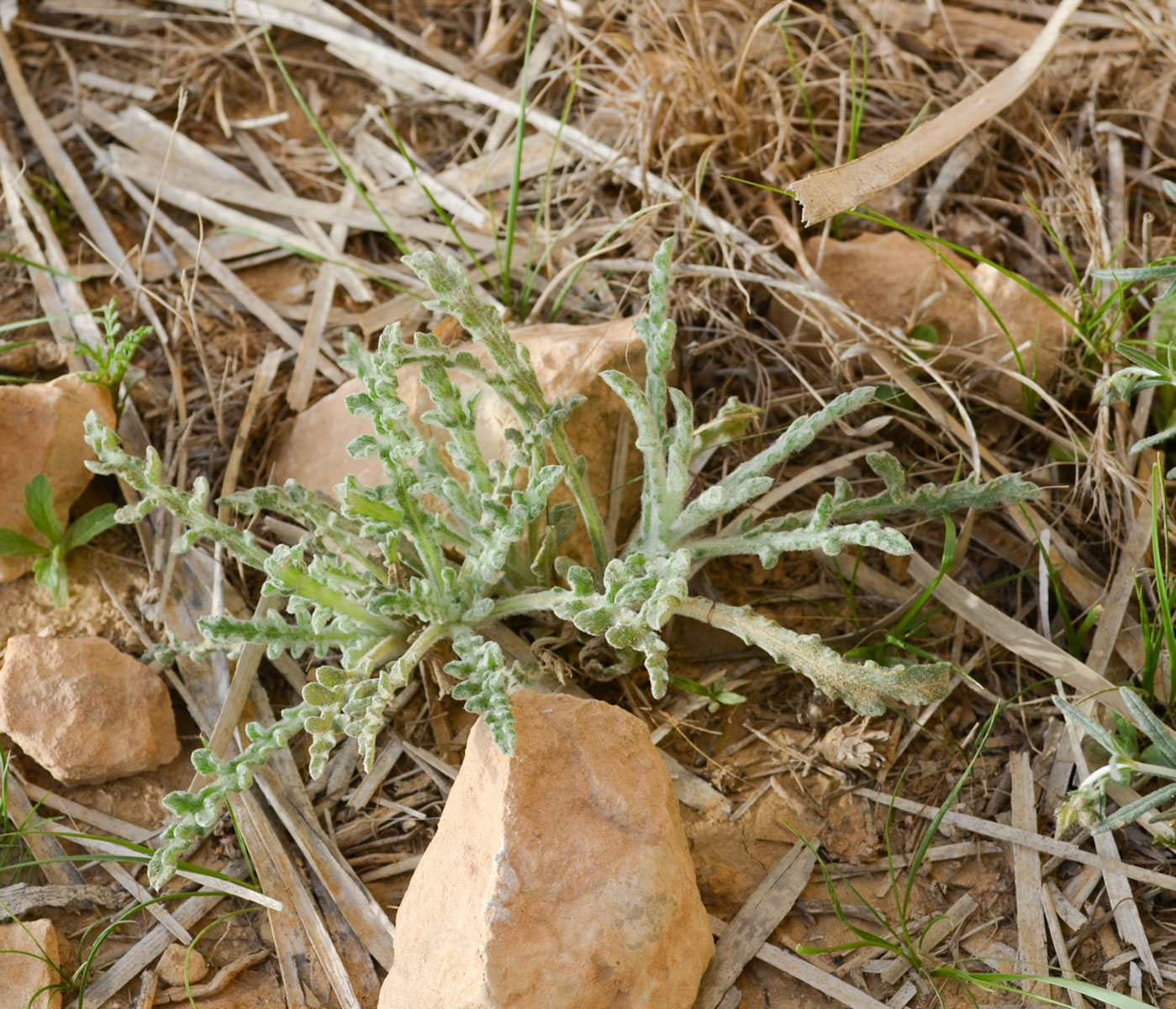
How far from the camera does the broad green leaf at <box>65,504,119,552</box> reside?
2.30 metres

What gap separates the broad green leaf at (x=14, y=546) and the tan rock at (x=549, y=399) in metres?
0.51

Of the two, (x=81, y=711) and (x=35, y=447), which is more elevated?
(x=35, y=447)

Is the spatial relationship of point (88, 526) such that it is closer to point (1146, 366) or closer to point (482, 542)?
point (482, 542)

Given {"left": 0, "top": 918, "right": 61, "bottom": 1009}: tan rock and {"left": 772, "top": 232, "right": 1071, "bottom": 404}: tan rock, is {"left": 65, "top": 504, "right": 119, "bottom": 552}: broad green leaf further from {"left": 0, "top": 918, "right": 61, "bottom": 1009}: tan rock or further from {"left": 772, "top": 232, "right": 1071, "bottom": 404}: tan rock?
{"left": 772, "top": 232, "right": 1071, "bottom": 404}: tan rock

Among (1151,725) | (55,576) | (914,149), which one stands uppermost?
(914,149)

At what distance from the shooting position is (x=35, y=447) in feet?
7.55

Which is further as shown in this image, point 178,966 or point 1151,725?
point 178,966

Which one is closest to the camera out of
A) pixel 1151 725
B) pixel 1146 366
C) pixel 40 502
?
pixel 1151 725

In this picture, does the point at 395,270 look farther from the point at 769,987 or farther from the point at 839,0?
the point at 769,987

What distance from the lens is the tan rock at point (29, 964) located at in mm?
1876

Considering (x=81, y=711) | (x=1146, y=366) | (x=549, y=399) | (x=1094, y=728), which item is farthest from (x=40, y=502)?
(x=1146, y=366)

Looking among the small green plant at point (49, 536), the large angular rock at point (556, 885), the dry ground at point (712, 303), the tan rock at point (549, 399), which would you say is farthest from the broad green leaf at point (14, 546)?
the large angular rock at point (556, 885)

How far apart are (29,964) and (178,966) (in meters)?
0.25

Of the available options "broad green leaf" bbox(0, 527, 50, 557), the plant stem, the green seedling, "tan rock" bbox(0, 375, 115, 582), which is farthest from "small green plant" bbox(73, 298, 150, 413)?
the green seedling
